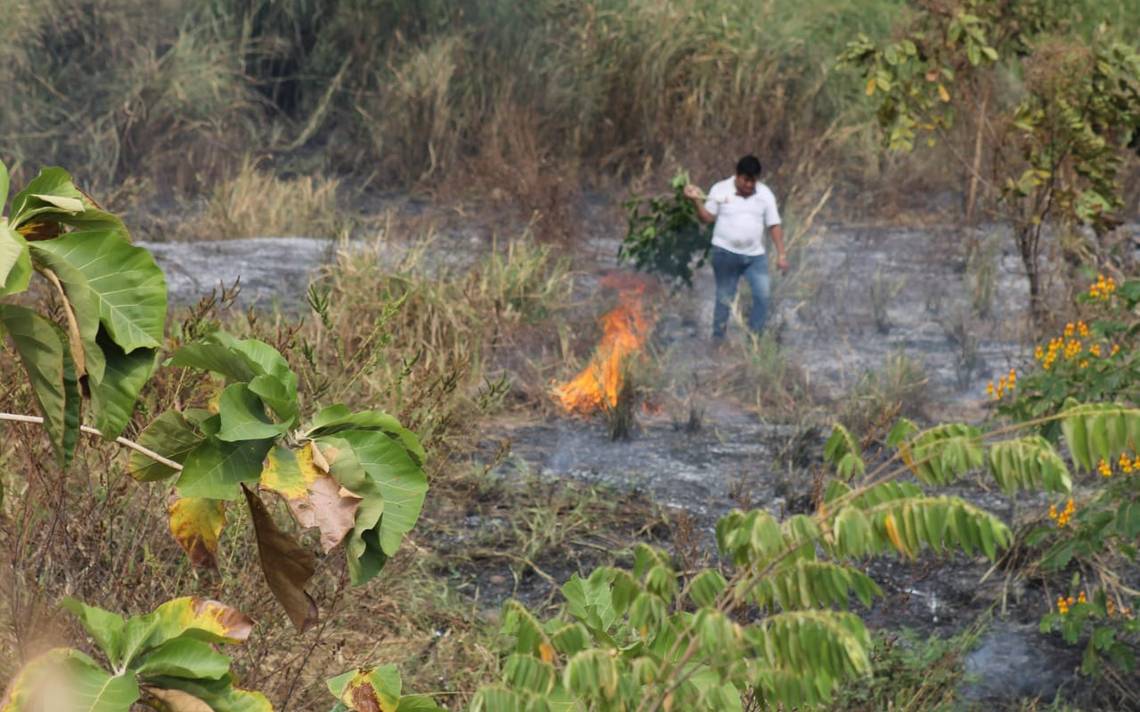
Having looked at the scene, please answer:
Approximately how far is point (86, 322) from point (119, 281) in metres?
0.09

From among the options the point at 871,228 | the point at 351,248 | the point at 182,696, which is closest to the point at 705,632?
the point at 182,696

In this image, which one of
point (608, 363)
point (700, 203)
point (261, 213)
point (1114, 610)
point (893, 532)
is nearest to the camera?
point (893, 532)

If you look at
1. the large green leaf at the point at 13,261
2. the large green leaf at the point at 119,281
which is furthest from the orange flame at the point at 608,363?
the large green leaf at the point at 13,261

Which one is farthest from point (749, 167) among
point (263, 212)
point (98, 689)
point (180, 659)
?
point (98, 689)

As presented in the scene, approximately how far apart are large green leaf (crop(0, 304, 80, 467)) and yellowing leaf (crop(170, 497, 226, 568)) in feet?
1.12

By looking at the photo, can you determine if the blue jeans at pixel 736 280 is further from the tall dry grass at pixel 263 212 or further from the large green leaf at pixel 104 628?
the large green leaf at pixel 104 628

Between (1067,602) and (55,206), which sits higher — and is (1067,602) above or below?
below

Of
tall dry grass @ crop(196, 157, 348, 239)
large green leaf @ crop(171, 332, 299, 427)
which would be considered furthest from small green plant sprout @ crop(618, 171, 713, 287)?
large green leaf @ crop(171, 332, 299, 427)

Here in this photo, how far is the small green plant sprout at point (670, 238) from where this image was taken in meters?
10.0

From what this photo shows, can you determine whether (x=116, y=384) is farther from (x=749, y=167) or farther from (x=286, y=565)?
(x=749, y=167)

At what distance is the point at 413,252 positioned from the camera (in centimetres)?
903

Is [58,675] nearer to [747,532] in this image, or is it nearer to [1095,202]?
[747,532]

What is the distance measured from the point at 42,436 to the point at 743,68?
30.7ft

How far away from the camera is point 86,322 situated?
2244 mm
